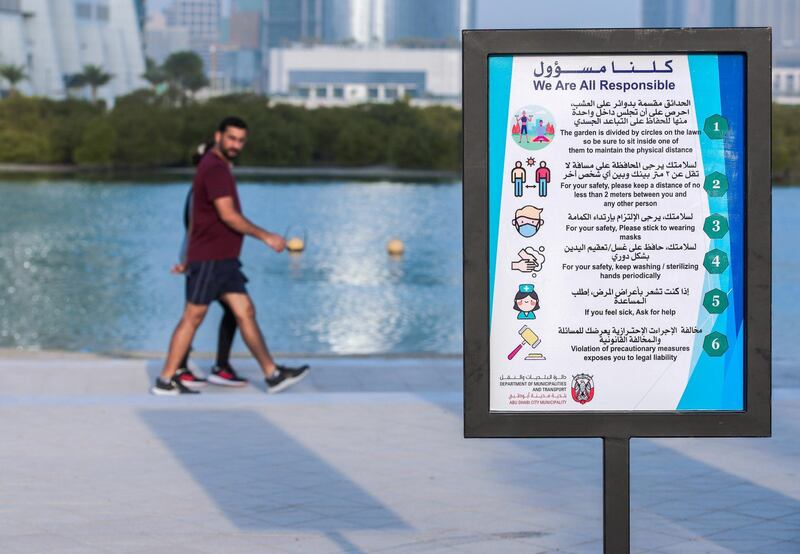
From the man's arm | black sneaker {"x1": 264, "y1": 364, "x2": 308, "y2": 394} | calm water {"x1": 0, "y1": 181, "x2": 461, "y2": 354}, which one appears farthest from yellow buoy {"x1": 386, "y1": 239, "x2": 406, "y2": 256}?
the man's arm

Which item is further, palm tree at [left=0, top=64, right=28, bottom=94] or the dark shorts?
palm tree at [left=0, top=64, right=28, bottom=94]

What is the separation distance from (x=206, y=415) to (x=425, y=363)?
2386mm

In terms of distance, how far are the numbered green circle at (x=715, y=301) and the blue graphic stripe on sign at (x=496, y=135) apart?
0.57 metres

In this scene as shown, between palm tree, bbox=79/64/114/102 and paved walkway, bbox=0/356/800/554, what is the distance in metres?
123

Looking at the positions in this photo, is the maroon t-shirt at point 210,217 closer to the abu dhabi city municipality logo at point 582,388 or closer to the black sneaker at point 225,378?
the black sneaker at point 225,378

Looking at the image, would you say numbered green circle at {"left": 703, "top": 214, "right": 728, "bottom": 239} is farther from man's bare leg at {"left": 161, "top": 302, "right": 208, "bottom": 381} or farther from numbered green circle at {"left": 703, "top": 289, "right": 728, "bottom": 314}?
man's bare leg at {"left": 161, "top": 302, "right": 208, "bottom": 381}

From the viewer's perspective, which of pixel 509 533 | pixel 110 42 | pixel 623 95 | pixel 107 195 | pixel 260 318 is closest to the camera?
pixel 623 95

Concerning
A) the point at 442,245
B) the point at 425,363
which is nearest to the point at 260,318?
the point at 425,363

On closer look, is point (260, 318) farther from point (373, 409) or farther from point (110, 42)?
point (110, 42)

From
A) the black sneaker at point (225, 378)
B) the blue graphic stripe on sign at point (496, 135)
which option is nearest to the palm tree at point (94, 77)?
the black sneaker at point (225, 378)

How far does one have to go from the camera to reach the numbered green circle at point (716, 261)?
4289mm

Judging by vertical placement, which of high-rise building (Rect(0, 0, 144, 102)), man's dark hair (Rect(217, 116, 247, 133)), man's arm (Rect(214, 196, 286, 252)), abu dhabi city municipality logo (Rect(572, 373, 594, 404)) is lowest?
abu dhabi city municipality logo (Rect(572, 373, 594, 404))

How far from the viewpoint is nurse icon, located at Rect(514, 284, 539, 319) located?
14.1 ft

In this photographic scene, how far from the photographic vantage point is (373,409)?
844cm
